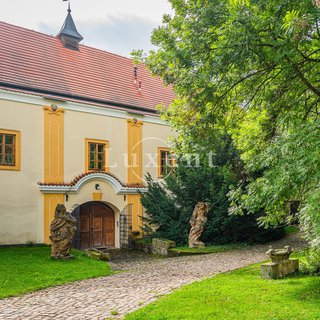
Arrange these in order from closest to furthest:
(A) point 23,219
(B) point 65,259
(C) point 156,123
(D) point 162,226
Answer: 1. (B) point 65,259
2. (A) point 23,219
3. (D) point 162,226
4. (C) point 156,123

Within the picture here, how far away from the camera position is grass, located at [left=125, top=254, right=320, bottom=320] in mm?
6031

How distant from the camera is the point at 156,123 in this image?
67.2 ft

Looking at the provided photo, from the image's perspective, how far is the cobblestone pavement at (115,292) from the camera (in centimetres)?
679

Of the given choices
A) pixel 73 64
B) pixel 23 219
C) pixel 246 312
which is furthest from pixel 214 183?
pixel 246 312

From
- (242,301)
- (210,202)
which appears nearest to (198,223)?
(210,202)

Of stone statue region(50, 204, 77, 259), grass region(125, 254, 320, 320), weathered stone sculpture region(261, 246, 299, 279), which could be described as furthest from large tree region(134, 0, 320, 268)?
stone statue region(50, 204, 77, 259)

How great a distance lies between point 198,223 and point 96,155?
5.89 meters

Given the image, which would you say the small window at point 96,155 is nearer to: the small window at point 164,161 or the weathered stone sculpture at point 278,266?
the small window at point 164,161

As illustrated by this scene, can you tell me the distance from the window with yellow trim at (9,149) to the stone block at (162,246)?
21.0ft

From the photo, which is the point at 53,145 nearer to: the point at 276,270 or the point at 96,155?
the point at 96,155

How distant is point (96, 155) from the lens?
18.4 metres

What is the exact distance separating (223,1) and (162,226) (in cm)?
1209

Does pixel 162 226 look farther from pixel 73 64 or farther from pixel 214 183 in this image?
pixel 73 64

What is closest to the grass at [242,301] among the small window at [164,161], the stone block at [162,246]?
the stone block at [162,246]
